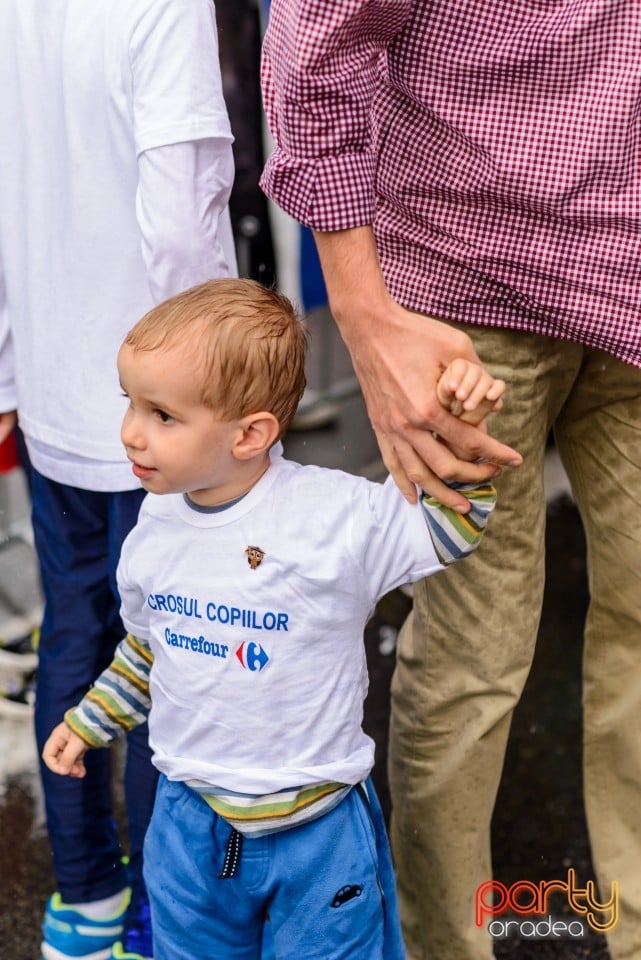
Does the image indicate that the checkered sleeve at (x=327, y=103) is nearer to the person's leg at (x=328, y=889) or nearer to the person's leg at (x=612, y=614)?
the person's leg at (x=612, y=614)

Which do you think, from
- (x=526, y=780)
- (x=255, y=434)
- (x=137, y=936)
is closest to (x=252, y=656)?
(x=255, y=434)

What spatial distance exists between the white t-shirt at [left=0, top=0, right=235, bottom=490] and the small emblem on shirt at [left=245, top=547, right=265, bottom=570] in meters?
0.45

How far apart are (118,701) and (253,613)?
358mm

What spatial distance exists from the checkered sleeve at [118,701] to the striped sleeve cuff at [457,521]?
20.6 inches

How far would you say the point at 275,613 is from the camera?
1.83 m

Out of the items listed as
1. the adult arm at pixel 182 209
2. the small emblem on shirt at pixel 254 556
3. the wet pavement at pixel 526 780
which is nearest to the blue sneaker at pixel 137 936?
the wet pavement at pixel 526 780

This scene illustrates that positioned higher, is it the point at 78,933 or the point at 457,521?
the point at 457,521

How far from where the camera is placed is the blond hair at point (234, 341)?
5.85 ft

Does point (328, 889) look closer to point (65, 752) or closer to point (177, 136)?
point (65, 752)

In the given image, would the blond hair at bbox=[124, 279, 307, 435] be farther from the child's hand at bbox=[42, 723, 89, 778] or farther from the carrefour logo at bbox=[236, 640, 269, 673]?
the child's hand at bbox=[42, 723, 89, 778]

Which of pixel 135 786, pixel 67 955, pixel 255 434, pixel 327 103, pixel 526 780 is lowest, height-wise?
pixel 526 780

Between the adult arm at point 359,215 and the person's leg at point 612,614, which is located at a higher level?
the adult arm at point 359,215

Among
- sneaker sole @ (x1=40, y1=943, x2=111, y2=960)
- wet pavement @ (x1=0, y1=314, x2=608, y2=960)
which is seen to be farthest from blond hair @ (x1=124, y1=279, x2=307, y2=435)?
wet pavement @ (x1=0, y1=314, x2=608, y2=960)

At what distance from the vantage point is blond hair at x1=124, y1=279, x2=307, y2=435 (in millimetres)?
1783
